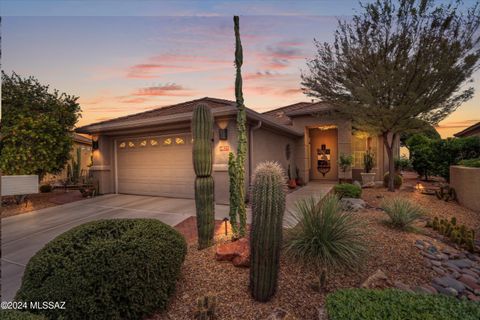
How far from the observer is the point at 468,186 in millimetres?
7414

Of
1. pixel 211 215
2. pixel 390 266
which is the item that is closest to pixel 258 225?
pixel 211 215

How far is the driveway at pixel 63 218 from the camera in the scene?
13.7 feet

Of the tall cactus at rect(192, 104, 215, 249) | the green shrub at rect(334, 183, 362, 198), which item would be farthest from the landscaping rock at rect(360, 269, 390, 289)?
the green shrub at rect(334, 183, 362, 198)

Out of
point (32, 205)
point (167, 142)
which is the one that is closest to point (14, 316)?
point (167, 142)

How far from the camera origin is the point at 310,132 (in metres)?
15.2

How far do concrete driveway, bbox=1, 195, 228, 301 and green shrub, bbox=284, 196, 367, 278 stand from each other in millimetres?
3285

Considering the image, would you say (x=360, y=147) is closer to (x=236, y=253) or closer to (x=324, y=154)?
(x=324, y=154)

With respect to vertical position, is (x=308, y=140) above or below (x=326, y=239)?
above

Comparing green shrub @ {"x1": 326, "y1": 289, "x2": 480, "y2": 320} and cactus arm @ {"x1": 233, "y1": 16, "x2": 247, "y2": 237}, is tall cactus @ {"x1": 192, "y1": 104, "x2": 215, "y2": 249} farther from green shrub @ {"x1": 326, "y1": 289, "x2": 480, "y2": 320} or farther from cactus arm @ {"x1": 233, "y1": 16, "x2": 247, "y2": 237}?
green shrub @ {"x1": 326, "y1": 289, "x2": 480, "y2": 320}

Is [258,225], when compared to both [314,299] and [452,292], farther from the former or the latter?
[452,292]

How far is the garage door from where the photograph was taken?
9.23 m

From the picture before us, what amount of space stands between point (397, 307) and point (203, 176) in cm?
332

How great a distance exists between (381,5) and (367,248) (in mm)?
9398

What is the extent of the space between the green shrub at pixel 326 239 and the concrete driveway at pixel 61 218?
10.8ft
